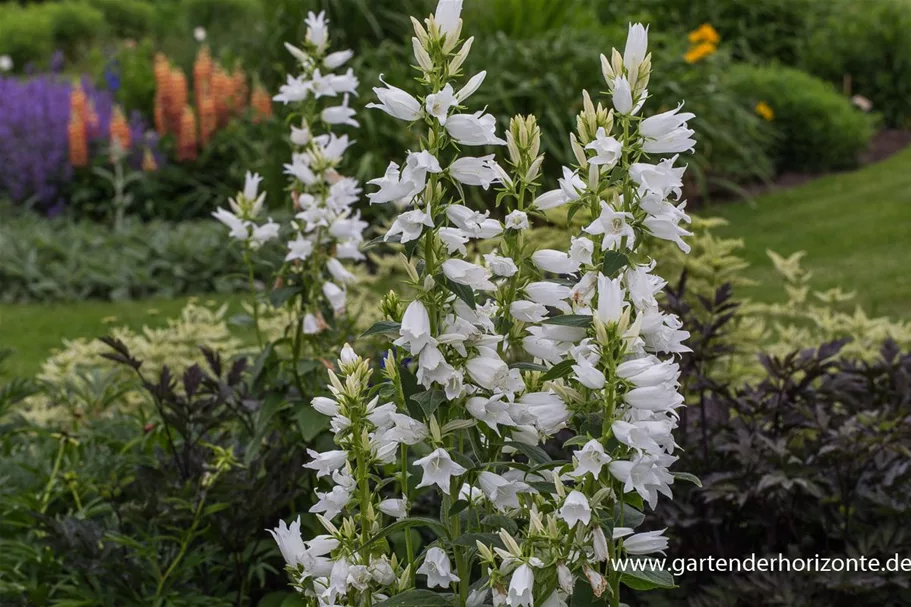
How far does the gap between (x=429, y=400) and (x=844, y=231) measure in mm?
6318

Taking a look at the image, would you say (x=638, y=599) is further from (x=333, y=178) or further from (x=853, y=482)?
(x=333, y=178)

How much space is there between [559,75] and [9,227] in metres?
3.84

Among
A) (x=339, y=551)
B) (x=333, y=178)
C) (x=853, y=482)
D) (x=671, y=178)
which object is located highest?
(x=671, y=178)

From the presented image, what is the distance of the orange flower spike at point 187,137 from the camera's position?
786 centimetres

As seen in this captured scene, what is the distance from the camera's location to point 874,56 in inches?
408

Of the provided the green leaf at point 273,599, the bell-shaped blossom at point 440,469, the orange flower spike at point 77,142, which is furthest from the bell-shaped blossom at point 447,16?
the orange flower spike at point 77,142

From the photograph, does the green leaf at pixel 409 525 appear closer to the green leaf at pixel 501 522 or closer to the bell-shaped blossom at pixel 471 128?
the green leaf at pixel 501 522

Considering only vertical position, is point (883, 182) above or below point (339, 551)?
below

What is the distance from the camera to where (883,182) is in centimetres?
838

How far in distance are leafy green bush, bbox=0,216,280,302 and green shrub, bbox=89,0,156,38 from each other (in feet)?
38.4

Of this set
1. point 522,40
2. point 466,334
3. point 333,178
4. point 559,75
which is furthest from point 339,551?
point 522,40

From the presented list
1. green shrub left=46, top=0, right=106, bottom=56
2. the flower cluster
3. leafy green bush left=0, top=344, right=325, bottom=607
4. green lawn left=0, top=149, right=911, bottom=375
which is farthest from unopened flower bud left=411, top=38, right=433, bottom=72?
green shrub left=46, top=0, right=106, bottom=56

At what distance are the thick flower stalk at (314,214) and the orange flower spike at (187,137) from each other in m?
5.01

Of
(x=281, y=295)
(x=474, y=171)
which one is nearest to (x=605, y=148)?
(x=474, y=171)
